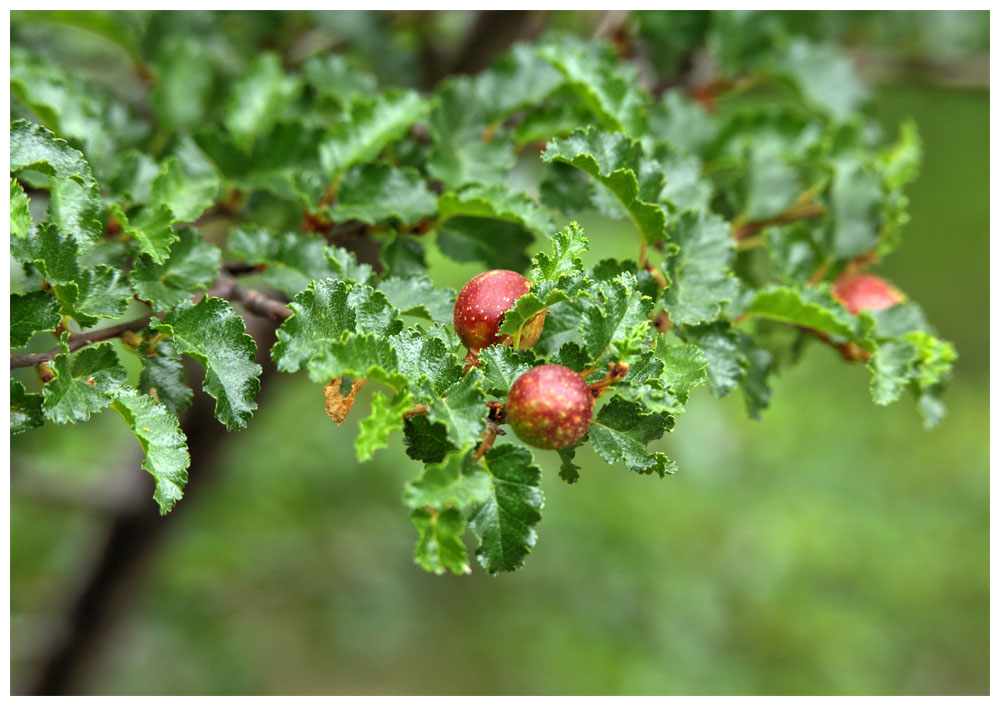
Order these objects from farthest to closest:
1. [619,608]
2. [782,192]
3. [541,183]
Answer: [619,608]
[782,192]
[541,183]

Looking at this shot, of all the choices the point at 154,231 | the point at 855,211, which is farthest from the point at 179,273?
the point at 855,211

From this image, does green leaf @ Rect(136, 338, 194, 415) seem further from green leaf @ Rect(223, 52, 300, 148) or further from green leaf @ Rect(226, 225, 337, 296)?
green leaf @ Rect(223, 52, 300, 148)

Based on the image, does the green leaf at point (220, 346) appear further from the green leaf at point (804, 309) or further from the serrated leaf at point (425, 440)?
the green leaf at point (804, 309)

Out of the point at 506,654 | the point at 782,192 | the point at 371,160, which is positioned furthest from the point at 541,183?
the point at 506,654

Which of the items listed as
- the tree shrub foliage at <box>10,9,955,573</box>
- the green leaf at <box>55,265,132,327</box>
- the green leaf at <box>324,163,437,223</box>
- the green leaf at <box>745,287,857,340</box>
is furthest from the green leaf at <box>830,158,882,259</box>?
the green leaf at <box>55,265,132,327</box>

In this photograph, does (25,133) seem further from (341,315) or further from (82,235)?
(341,315)

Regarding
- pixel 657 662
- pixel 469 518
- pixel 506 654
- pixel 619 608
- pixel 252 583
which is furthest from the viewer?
pixel 506 654

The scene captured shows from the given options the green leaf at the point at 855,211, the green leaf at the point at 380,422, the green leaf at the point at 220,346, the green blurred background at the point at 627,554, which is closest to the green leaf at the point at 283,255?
the green leaf at the point at 220,346

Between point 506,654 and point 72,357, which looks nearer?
point 72,357
